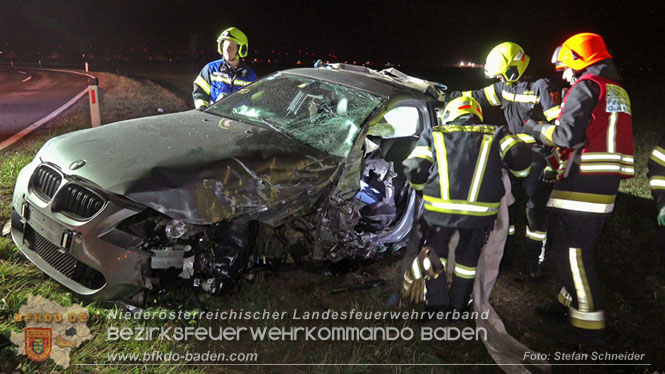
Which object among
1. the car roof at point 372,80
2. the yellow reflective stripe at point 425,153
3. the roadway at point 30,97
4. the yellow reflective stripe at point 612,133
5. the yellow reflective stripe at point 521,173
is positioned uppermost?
the yellow reflective stripe at point 612,133

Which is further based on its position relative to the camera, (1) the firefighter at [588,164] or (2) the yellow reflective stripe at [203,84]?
(2) the yellow reflective stripe at [203,84]

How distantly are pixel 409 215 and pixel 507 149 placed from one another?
3.35ft

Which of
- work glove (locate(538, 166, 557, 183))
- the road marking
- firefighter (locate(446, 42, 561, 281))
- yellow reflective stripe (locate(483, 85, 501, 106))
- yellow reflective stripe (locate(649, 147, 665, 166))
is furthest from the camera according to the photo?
the road marking

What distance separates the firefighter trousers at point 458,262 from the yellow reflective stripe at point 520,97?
181cm

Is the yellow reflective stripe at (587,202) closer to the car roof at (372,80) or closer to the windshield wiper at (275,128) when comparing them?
the car roof at (372,80)

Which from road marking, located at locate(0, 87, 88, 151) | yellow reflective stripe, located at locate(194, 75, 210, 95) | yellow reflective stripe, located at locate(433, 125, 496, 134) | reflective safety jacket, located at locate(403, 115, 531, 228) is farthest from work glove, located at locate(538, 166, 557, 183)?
road marking, located at locate(0, 87, 88, 151)

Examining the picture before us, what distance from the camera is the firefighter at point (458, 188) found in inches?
123

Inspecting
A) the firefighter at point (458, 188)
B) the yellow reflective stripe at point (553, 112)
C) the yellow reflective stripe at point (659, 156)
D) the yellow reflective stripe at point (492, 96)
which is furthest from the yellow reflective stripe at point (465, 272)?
the yellow reflective stripe at point (492, 96)

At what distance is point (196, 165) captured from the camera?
280 centimetres

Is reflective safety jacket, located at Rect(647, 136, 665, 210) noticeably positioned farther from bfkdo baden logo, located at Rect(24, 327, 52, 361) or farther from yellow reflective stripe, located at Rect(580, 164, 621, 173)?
bfkdo baden logo, located at Rect(24, 327, 52, 361)

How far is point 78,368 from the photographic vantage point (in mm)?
2498

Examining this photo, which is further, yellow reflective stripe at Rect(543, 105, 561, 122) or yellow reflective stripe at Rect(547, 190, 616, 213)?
yellow reflective stripe at Rect(543, 105, 561, 122)

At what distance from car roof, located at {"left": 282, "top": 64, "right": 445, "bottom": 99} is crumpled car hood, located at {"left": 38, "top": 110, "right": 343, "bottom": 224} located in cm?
92

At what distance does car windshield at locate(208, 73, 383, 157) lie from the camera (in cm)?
349
